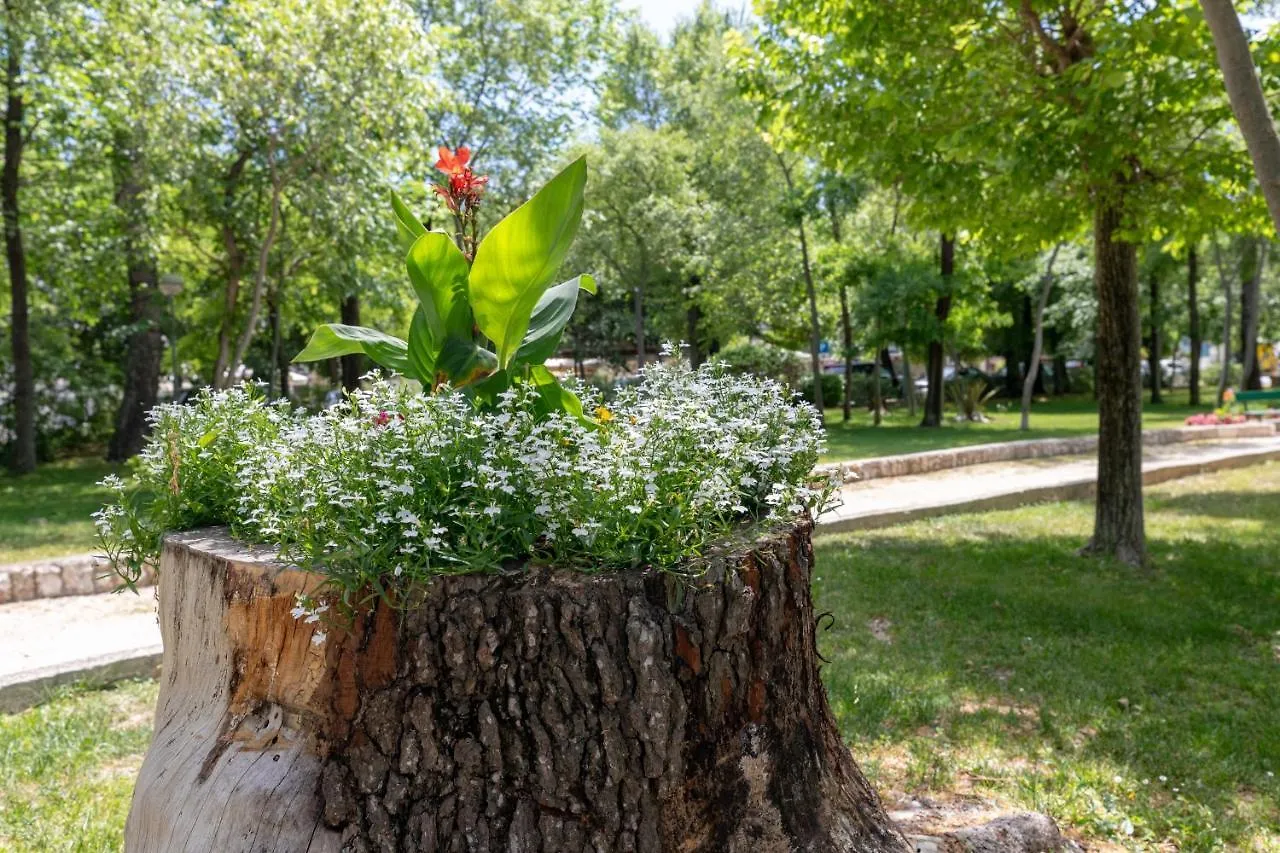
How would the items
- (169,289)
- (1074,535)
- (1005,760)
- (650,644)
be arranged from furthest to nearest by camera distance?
(169,289) → (1074,535) → (1005,760) → (650,644)

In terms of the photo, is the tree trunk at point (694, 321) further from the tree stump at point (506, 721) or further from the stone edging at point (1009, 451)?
the tree stump at point (506, 721)

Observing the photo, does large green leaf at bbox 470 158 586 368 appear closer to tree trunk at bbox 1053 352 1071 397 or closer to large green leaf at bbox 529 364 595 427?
large green leaf at bbox 529 364 595 427

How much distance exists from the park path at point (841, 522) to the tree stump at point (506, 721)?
93 centimetres

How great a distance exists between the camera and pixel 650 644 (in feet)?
6.40

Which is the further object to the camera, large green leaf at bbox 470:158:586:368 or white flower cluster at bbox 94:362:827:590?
large green leaf at bbox 470:158:586:368

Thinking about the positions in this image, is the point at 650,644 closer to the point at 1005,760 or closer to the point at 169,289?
the point at 1005,760

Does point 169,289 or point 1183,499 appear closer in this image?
point 1183,499

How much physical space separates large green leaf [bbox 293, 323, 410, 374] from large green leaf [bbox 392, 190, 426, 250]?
10.7 inches

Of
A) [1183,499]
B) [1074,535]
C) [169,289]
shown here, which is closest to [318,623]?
[1074,535]

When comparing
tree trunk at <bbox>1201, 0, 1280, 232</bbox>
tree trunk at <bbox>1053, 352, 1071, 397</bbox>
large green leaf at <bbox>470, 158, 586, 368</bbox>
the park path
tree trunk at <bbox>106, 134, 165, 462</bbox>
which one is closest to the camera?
large green leaf at <bbox>470, 158, 586, 368</bbox>

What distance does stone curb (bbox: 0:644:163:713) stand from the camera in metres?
4.71

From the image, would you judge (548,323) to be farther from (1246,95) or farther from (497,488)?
(1246,95)

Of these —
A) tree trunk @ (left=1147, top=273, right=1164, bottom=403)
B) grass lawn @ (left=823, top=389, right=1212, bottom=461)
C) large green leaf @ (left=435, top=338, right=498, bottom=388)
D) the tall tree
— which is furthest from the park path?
tree trunk @ (left=1147, top=273, right=1164, bottom=403)

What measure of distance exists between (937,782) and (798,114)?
5.09 metres
